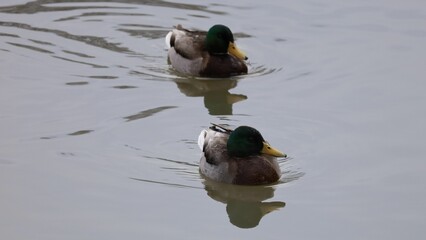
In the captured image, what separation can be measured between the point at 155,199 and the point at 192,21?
24.0 ft

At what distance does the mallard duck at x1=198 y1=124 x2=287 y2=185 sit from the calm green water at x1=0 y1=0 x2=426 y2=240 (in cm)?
12

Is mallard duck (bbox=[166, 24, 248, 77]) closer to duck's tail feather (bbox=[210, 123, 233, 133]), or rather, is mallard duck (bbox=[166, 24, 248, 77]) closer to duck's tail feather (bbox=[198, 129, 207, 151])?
duck's tail feather (bbox=[210, 123, 233, 133])

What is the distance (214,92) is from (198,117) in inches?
60.8

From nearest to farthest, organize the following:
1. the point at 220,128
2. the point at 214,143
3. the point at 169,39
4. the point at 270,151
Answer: the point at 270,151 < the point at 214,143 < the point at 220,128 < the point at 169,39

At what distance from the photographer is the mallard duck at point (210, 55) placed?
17156 millimetres

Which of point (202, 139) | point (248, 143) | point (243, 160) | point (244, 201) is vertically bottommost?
point (244, 201)

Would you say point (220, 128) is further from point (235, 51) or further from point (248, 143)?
point (235, 51)

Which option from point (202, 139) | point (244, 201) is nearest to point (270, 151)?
point (244, 201)

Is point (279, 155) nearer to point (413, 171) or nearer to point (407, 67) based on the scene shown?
point (413, 171)

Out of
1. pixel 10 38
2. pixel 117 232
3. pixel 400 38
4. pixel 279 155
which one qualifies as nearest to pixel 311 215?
pixel 279 155

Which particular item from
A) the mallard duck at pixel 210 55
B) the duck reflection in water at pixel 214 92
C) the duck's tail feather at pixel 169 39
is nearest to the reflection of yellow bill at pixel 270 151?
the duck reflection in water at pixel 214 92

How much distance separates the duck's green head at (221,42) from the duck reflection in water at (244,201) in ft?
14.1

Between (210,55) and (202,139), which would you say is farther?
(210,55)

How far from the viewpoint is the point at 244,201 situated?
42.3ft
